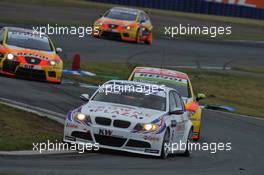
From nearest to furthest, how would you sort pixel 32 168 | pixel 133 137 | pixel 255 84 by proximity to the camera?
pixel 32 168 → pixel 133 137 → pixel 255 84

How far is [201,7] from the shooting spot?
5306cm

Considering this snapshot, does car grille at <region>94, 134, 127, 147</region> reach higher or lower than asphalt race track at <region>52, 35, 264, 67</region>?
higher

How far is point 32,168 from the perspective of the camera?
1182cm

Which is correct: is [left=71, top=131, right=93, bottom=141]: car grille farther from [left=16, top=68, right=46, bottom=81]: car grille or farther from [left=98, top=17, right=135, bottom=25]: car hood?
[left=98, top=17, right=135, bottom=25]: car hood

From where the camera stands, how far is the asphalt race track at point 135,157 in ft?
40.6

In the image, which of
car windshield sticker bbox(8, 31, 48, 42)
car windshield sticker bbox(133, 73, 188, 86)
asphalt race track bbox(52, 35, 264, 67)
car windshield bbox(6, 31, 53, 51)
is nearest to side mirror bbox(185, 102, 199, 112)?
car windshield sticker bbox(133, 73, 188, 86)

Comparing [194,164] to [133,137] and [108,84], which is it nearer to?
[133,137]

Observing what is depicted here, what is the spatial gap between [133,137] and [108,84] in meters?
1.88

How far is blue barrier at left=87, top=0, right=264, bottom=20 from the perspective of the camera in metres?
52.6

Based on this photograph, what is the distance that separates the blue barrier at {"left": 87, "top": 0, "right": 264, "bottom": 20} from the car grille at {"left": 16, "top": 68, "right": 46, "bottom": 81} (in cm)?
2847

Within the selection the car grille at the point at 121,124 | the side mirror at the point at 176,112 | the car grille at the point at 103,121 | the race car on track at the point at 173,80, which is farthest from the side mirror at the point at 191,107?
the car grille at the point at 103,121

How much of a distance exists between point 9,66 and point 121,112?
9.81 meters

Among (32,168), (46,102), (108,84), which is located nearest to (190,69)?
(46,102)

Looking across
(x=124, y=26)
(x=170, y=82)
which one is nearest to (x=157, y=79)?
(x=170, y=82)
